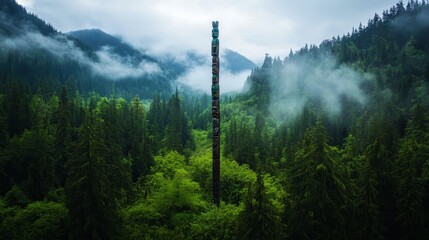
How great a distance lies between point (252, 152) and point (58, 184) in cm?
4205

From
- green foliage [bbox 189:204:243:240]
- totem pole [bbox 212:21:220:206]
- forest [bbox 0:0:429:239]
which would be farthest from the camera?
totem pole [bbox 212:21:220:206]

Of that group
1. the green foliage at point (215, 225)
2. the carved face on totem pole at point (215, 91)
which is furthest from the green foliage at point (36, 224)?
the carved face on totem pole at point (215, 91)

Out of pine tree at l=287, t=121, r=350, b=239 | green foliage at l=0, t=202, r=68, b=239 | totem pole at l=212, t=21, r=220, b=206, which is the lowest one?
green foliage at l=0, t=202, r=68, b=239

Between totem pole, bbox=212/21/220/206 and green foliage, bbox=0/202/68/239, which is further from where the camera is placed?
totem pole, bbox=212/21/220/206

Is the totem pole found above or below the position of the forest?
above

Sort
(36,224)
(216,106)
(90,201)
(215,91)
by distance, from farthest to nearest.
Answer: (216,106)
(215,91)
(36,224)
(90,201)

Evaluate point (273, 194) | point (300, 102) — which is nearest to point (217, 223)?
point (273, 194)

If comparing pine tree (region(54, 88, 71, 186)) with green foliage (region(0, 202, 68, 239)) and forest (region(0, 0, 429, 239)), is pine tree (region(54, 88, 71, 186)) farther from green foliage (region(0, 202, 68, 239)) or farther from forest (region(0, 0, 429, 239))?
green foliage (region(0, 202, 68, 239))

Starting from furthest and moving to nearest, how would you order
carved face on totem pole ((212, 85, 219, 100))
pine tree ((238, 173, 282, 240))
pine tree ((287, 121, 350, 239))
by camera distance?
carved face on totem pole ((212, 85, 219, 100))
pine tree ((287, 121, 350, 239))
pine tree ((238, 173, 282, 240))

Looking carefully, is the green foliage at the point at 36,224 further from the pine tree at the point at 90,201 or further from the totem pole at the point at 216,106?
the totem pole at the point at 216,106

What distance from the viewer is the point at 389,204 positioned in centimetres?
3092

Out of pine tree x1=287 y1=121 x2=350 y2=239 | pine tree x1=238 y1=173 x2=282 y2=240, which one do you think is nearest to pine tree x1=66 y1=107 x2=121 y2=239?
pine tree x1=238 y1=173 x2=282 y2=240

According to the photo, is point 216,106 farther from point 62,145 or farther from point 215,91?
point 62,145

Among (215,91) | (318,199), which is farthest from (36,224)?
(318,199)
